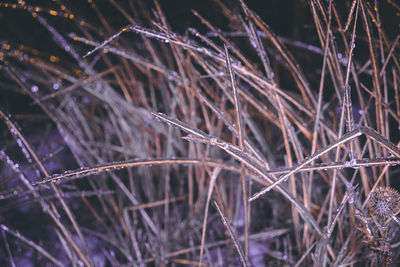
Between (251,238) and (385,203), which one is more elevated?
(385,203)

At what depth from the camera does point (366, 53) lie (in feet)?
2.78

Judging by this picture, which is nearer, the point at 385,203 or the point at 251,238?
the point at 385,203

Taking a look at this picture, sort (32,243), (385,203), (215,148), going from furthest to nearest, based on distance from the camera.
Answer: (215,148)
(32,243)
(385,203)

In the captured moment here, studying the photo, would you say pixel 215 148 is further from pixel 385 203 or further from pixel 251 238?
pixel 385 203

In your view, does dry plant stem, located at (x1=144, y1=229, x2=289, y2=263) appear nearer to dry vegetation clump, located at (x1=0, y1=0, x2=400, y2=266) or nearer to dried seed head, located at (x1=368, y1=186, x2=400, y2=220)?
dry vegetation clump, located at (x1=0, y1=0, x2=400, y2=266)

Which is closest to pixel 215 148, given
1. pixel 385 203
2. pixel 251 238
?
pixel 251 238

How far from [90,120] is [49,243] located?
418 mm

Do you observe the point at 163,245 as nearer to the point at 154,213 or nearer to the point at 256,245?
the point at 154,213

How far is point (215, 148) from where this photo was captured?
0.84m

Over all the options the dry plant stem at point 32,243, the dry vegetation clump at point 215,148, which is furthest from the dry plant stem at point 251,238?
the dry plant stem at point 32,243

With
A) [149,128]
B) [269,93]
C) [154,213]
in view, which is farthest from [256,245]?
[149,128]

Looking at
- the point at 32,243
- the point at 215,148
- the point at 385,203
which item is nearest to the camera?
the point at 385,203

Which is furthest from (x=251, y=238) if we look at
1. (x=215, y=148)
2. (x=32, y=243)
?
(x=32, y=243)

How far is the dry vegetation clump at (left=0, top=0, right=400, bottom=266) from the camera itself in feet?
1.71
